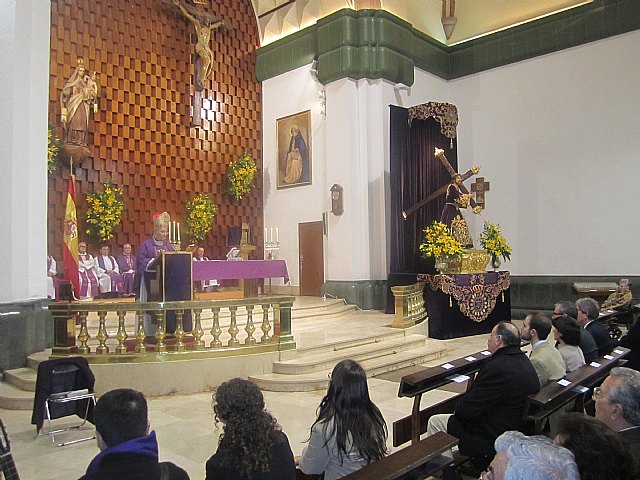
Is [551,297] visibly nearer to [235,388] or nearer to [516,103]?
[516,103]

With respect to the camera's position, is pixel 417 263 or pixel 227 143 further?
pixel 227 143

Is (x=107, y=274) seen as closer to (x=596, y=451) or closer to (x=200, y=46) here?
(x=200, y=46)

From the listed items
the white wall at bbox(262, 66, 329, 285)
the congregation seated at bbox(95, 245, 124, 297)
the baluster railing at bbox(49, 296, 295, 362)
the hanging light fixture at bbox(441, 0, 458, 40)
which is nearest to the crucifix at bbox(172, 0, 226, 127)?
the white wall at bbox(262, 66, 329, 285)

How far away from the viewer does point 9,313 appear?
6.70 m

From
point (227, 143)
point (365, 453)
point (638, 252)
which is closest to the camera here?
point (365, 453)

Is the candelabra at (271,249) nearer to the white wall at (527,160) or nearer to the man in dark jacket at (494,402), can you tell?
the white wall at (527,160)

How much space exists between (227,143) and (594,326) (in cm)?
999

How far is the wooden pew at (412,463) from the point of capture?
2.37 m

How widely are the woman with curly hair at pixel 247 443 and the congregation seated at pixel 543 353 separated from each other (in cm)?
232

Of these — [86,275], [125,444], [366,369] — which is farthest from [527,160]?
[125,444]

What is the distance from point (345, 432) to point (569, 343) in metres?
2.64

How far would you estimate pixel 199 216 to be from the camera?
12492 mm

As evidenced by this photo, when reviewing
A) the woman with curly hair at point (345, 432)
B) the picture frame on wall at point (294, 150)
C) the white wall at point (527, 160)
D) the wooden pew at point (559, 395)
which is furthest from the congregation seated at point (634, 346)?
the picture frame on wall at point (294, 150)

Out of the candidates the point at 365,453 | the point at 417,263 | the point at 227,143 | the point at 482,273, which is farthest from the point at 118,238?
the point at 365,453
